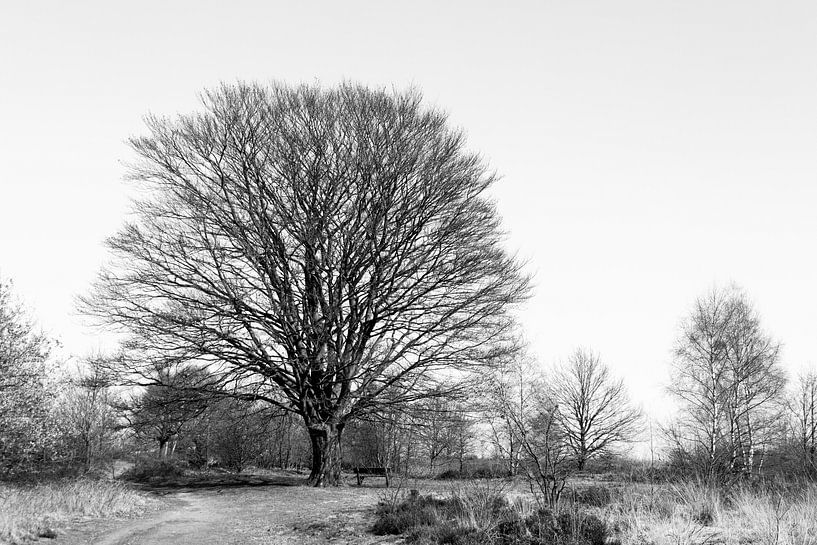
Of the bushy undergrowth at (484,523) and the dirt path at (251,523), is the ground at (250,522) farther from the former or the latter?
the bushy undergrowth at (484,523)

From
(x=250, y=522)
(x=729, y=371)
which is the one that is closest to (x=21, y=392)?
(x=250, y=522)

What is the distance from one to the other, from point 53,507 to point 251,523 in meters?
3.99

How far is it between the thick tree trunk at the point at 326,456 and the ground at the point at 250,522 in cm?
134

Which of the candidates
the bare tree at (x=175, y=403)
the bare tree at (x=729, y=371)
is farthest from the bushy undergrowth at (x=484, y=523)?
the bare tree at (x=729, y=371)

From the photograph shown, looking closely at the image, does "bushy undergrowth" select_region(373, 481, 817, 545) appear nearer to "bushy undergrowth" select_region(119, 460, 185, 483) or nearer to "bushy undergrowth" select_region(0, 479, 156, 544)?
"bushy undergrowth" select_region(0, 479, 156, 544)

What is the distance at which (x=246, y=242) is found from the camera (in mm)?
16188

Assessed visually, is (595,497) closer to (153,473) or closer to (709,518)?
(709,518)

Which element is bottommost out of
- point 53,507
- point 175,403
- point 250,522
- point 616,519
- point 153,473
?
point 153,473

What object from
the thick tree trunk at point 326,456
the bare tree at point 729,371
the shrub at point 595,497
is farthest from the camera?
the bare tree at point 729,371

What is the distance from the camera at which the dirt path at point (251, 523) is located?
9336mm

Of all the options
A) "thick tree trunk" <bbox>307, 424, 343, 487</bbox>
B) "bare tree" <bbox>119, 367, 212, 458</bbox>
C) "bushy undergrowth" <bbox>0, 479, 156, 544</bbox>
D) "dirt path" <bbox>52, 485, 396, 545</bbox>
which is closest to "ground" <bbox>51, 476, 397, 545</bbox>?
"dirt path" <bbox>52, 485, 396, 545</bbox>

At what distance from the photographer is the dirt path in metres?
9.34

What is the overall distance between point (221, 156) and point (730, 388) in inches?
852

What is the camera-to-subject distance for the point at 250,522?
36.8 ft
